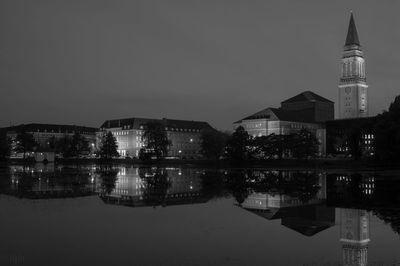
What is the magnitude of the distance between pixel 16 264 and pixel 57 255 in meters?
1.47

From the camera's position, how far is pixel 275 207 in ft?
86.6

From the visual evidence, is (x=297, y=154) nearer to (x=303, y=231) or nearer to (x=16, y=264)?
(x=303, y=231)

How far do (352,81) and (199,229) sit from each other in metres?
154

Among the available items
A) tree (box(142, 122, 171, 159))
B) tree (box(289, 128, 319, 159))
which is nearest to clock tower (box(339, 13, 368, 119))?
tree (box(289, 128, 319, 159))

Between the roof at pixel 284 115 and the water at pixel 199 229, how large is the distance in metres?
114

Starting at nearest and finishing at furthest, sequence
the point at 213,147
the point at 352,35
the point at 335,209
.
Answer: the point at 335,209 → the point at 213,147 → the point at 352,35

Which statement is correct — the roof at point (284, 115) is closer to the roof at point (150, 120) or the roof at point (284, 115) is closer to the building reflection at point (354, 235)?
the roof at point (150, 120)

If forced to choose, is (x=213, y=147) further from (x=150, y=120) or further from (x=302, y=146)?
(x=150, y=120)

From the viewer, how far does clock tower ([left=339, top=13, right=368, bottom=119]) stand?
537ft

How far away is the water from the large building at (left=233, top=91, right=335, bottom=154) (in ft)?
373

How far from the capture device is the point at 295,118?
A: 152 m

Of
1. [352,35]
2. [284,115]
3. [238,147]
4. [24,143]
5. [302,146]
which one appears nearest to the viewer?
[238,147]

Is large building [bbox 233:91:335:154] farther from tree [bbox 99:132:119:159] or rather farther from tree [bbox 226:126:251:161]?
tree [bbox 226:126:251:161]

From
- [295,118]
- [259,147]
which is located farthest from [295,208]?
[295,118]
